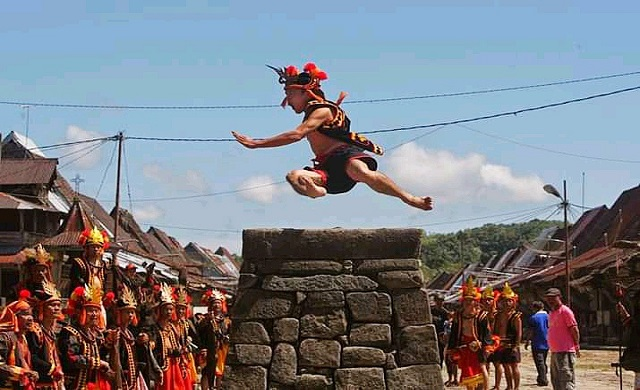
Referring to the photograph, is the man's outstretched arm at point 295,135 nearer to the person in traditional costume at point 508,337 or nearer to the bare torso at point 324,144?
the bare torso at point 324,144

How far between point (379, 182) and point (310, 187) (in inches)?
27.4

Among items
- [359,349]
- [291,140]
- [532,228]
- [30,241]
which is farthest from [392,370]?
[532,228]

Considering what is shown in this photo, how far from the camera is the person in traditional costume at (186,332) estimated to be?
1352 centimetres

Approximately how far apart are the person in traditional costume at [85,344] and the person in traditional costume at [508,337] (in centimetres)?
653

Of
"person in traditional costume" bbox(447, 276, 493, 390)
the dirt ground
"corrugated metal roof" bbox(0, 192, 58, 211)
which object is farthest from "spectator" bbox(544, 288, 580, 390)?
"corrugated metal roof" bbox(0, 192, 58, 211)

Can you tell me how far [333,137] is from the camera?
9.73 metres

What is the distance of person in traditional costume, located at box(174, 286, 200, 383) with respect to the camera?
13.5 meters

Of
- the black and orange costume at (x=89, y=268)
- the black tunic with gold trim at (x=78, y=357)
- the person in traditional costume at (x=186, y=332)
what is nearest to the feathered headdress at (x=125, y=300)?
the black and orange costume at (x=89, y=268)

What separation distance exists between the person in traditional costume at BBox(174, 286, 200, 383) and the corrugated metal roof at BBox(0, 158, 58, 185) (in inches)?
914

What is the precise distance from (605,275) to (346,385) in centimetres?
2346

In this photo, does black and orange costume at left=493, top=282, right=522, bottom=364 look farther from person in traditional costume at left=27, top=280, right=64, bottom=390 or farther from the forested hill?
the forested hill

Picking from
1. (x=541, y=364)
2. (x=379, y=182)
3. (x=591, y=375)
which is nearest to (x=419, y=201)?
(x=379, y=182)

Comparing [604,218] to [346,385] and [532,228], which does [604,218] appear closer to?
[346,385]

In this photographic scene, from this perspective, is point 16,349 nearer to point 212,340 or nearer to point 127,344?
point 127,344
